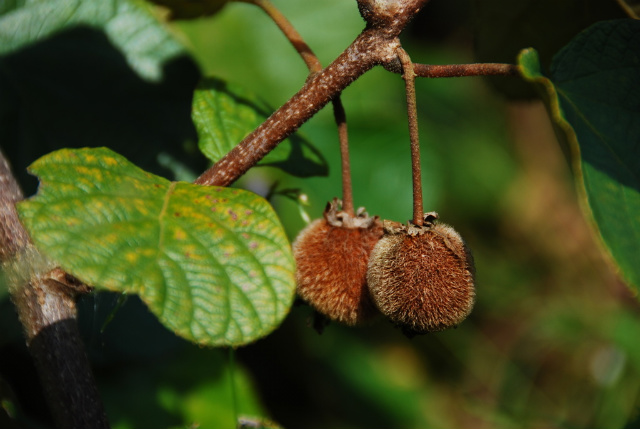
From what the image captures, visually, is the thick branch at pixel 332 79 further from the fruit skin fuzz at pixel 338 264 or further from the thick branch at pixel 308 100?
the fruit skin fuzz at pixel 338 264

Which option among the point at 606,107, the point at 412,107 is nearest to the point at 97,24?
the point at 412,107

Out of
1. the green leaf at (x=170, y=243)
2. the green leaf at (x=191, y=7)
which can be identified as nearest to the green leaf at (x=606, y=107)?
the green leaf at (x=170, y=243)

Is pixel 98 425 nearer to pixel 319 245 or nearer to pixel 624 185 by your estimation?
pixel 319 245

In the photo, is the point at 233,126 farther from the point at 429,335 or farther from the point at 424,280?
the point at 429,335

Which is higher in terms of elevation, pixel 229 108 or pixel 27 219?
pixel 27 219

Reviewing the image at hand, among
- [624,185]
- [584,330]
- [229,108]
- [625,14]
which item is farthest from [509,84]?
[584,330]

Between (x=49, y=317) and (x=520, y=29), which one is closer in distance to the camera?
(x=49, y=317)
